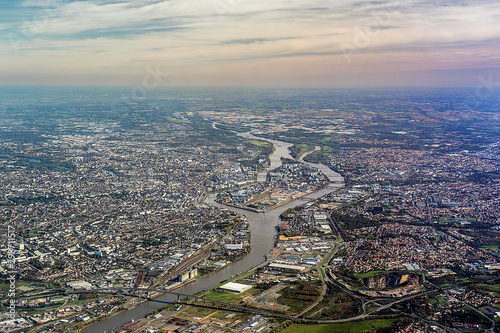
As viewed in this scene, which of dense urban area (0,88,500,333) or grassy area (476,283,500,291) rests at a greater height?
dense urban area (0,88,500,333)

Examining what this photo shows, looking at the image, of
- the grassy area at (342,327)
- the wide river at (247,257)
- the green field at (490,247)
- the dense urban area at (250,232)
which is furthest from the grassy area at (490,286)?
the wide river at (247,257)

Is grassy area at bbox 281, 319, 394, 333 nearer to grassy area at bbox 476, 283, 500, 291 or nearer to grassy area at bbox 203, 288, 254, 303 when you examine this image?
grassy area at bbox 203, 288, 254, 303

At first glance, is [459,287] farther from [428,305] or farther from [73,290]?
[73,290]

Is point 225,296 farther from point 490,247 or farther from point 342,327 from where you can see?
point 490,247

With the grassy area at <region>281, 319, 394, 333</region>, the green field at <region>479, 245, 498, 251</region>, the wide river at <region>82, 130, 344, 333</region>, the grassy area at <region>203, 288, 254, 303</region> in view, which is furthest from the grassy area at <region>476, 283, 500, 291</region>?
the wide river at <region>82, 130, 344, 333</region>

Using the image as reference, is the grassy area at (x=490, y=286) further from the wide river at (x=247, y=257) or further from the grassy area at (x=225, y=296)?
the wide river at (x=247, y=257)

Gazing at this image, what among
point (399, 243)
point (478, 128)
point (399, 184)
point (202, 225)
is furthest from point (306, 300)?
point (478, 128)
